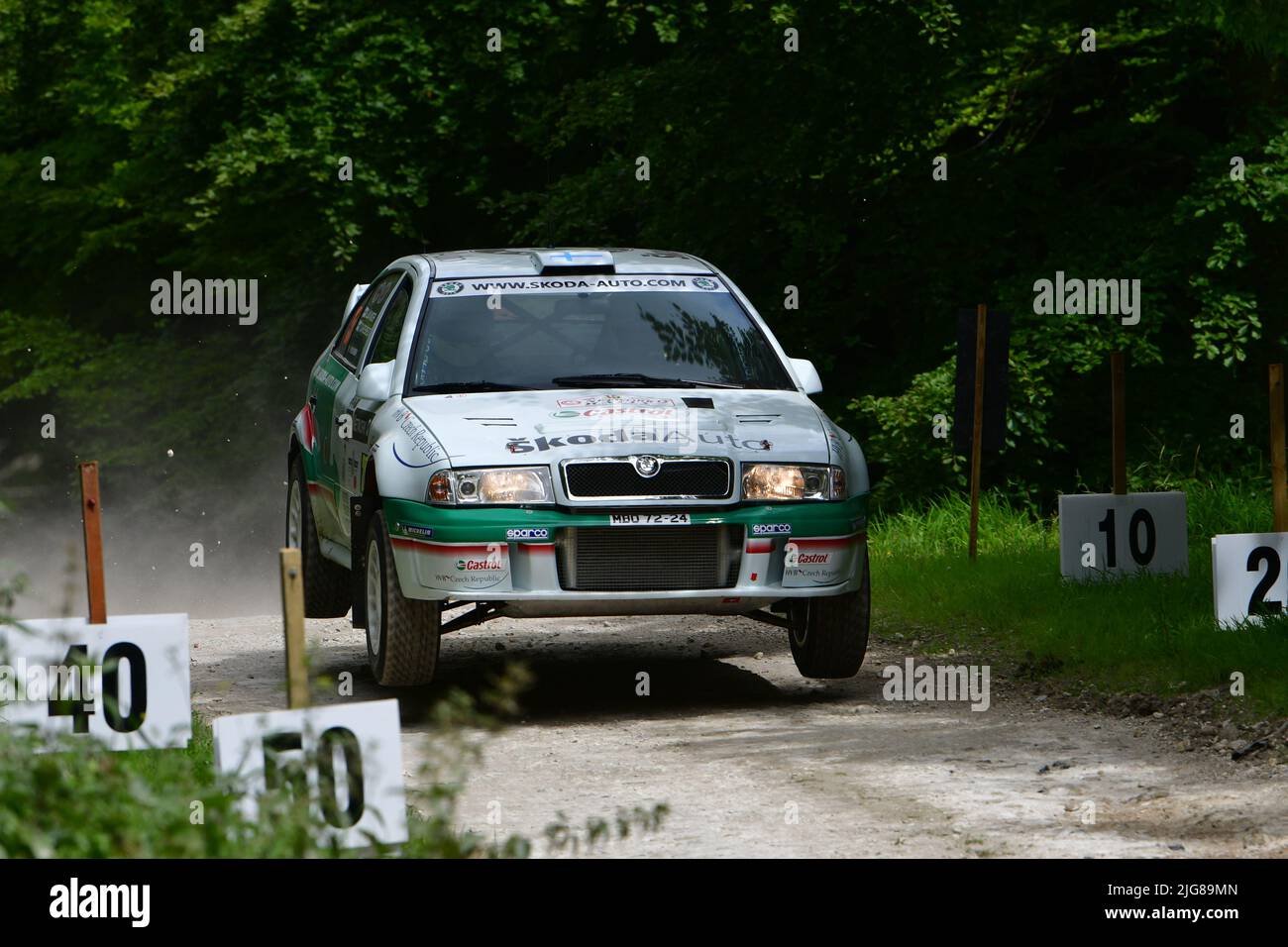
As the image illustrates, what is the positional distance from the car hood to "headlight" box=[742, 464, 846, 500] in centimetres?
5

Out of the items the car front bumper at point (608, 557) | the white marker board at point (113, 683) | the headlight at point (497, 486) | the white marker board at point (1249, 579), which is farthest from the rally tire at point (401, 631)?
the white marker board at point (1249, 579)

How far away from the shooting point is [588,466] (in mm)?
8922

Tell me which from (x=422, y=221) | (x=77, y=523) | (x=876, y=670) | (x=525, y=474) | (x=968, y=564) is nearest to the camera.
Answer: (x=525, y=474)

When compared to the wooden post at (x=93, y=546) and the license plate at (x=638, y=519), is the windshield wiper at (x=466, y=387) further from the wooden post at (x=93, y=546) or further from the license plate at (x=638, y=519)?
the wooden post at (x=93, y=546)

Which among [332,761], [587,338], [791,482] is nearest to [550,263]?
[587,338]

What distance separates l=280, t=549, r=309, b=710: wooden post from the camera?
540 cm

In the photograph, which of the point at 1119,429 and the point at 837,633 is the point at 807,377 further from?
the point at 1119,429

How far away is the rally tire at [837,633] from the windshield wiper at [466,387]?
1736 mm

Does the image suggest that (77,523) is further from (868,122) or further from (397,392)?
(397,392)

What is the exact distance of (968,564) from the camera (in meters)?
13.5

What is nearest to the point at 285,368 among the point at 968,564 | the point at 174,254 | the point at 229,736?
the point at 174,254

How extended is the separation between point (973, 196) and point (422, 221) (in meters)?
8.48

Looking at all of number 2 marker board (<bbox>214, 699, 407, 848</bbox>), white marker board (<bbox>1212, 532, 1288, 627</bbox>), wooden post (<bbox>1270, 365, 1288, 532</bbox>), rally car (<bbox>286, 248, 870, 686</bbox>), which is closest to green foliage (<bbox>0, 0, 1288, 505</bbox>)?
wooden post (<bbox>1270, 365, 1288, 532</bbox>)

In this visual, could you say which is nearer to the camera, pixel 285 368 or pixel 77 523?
pixel 285 368
